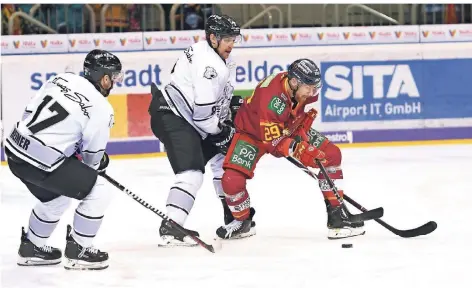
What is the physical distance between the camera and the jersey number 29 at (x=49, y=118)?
13.6 ft

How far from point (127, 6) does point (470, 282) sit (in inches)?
210

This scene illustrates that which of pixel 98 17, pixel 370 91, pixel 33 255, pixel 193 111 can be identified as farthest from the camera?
pixel 370 91

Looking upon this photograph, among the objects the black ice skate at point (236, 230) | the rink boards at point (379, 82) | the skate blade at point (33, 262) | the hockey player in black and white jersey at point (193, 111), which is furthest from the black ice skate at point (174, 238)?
the rink boards at point (379, 82)

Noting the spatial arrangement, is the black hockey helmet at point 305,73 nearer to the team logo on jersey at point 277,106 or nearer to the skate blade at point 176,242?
the team logo on jersey at point 277,106

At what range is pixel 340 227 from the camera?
4973 millimetres

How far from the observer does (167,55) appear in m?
8.41

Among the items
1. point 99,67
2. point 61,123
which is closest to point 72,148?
point 61,123

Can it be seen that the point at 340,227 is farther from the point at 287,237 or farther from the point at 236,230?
the point at 236,230

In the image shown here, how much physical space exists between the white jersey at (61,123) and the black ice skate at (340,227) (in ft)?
4.29

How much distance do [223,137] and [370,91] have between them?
3.82 m

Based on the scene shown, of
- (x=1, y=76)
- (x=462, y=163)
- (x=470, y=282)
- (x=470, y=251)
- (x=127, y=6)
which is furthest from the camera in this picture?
(x=127, y=6)

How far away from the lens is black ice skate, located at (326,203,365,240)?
4961mm

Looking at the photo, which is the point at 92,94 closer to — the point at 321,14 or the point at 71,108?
the point at 71,108

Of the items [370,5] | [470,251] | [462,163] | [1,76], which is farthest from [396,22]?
[470,251]
